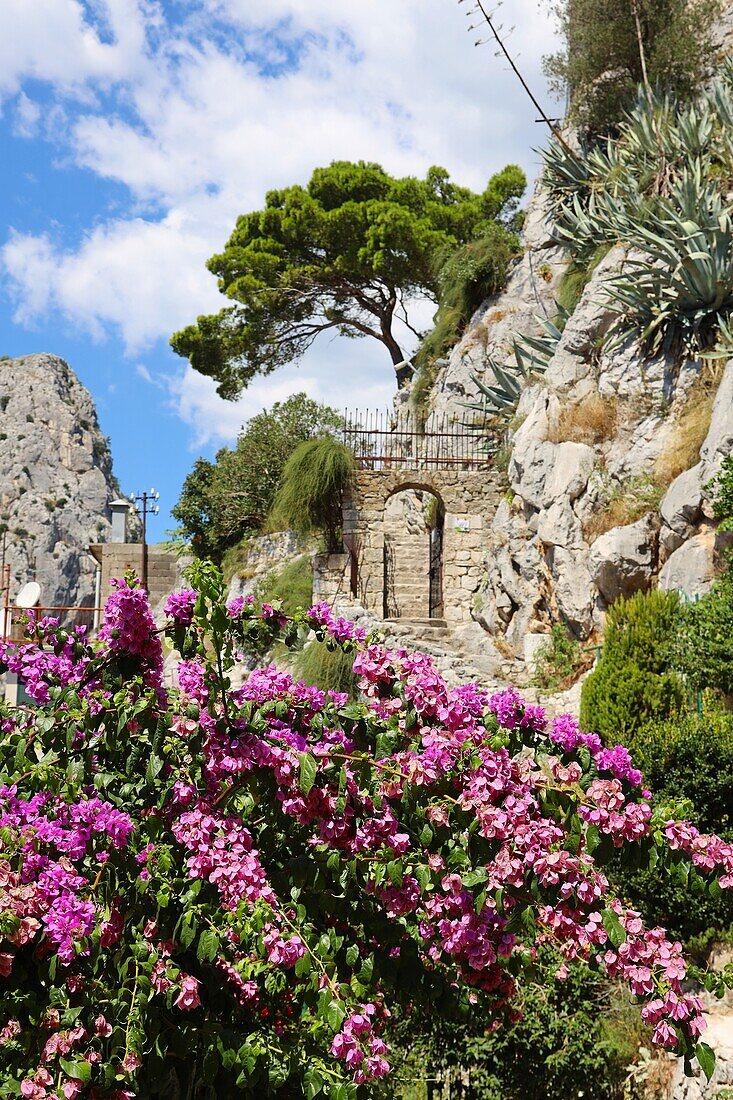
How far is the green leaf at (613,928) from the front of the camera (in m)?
2.80

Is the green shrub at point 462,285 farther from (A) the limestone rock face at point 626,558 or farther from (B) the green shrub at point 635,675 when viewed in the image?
(B) the green shrub at point 635,675

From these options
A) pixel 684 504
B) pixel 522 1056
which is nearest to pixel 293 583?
pixel 684 504

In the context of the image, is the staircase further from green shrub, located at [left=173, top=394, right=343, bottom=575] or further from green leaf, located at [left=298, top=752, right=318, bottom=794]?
green leaf, located at [left=298, top=752, right=318, bottom=794]

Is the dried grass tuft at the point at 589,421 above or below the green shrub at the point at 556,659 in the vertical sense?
above

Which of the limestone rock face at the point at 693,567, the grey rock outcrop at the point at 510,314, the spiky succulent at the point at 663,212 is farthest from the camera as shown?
the grey rock outcrop at the point at 510,314

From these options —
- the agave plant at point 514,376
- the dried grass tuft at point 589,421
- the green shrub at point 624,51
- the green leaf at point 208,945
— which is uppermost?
the green shrub at point 624,51

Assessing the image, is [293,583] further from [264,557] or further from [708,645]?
[708,645]

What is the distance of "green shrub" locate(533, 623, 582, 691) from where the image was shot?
42.3 feet

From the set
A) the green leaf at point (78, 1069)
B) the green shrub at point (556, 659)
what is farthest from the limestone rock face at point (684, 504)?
the green leaf at point (78, 1069)

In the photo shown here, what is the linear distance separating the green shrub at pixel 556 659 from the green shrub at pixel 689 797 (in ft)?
18.1

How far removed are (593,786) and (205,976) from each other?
134cm

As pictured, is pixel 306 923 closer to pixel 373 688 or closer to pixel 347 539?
pixel 373 688

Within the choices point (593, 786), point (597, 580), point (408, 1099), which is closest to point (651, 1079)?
point (408, 1099)

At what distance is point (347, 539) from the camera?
15.9 meters
